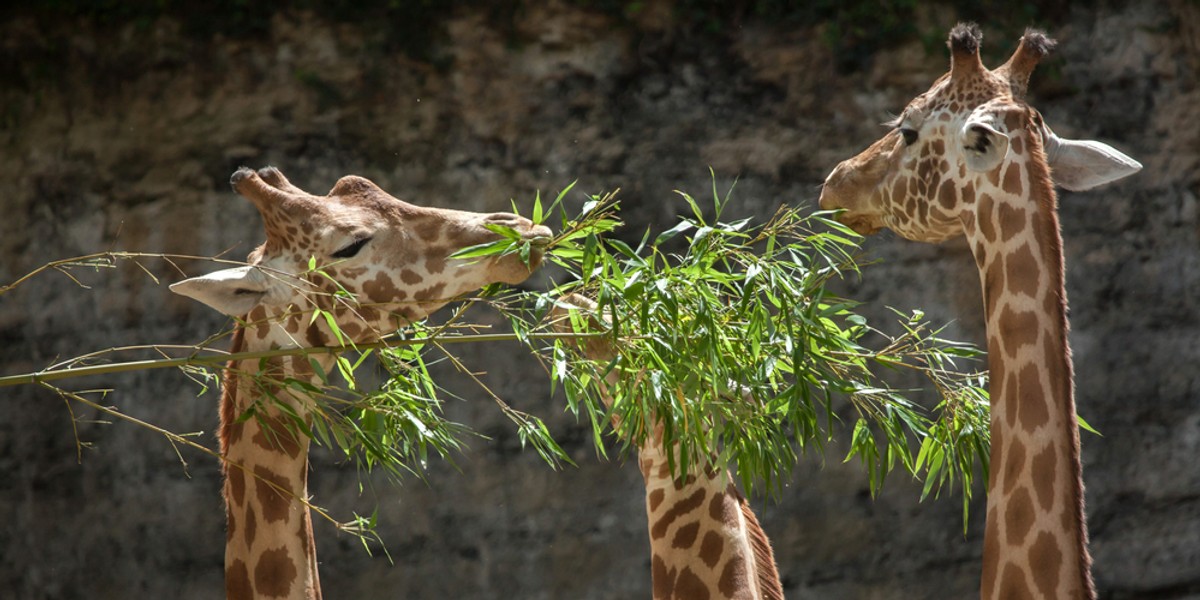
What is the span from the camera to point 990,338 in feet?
9.36

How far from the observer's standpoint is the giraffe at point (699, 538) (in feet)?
10.6

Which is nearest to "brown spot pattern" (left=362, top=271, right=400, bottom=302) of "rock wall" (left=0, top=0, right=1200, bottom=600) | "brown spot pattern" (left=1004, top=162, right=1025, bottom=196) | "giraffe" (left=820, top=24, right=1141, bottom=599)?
"giraffe" (left=820, top=24, right=1141, bottom=599)

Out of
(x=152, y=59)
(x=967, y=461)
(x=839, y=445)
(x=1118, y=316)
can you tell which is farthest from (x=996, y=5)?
(x=152, y=59)

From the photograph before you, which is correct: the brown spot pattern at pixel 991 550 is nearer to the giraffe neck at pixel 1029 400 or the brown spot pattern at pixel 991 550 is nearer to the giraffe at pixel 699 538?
the giraffe neck at pixel 1029 400

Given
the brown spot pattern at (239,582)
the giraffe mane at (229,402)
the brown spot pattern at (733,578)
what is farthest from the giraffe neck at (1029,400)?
the giraffe mane at (229,402)

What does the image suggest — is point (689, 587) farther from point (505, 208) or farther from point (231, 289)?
point (505, 208)

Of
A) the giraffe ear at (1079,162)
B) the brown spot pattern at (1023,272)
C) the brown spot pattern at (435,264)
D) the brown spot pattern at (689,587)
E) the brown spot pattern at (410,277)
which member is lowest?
the brown spot pattern at (689,587)

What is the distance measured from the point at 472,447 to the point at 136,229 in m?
1.83

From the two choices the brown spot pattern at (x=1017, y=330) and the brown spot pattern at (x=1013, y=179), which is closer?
the brown spot pattern at (x=1017, y=330)

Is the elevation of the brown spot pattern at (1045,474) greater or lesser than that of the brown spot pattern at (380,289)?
lesser

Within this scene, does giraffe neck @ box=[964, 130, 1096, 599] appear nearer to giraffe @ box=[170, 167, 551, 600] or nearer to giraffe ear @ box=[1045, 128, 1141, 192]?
giraffe ear @ box=[1045, 128, 1141, 192]

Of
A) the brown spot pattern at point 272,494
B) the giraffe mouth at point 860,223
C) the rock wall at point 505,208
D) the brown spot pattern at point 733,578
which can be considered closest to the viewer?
the brown spot pattern at point 272,494

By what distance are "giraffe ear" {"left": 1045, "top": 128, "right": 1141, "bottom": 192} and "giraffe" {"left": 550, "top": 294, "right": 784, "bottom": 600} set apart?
1093mm

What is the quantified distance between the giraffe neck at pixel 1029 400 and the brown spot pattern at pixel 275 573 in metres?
1.48
